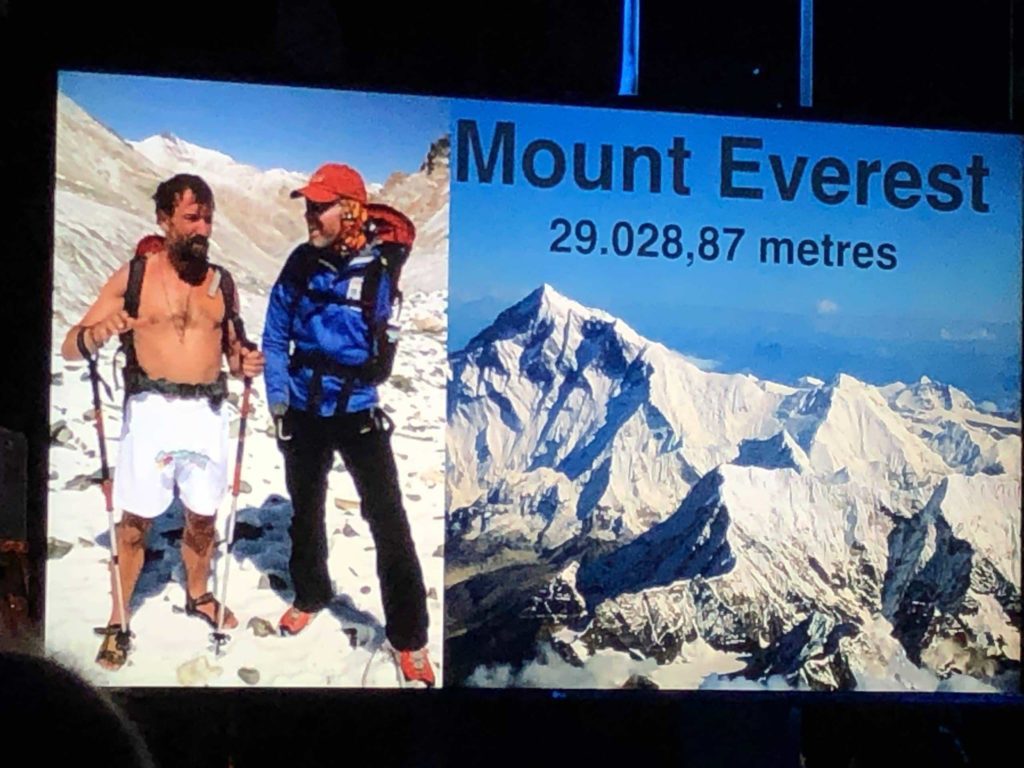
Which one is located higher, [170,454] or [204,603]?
[170,454]

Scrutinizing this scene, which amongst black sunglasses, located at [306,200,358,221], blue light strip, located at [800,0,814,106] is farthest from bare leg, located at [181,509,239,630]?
blue light strip, located at [800,0,814,106]

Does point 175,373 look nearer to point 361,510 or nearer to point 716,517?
point 361,510

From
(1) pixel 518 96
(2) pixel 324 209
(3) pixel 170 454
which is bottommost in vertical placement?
(3) pixel 170 454

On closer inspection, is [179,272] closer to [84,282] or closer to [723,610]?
[84,282]

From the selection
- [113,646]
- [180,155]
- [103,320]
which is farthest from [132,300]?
[113,646]

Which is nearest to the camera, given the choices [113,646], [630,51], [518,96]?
[113,646]

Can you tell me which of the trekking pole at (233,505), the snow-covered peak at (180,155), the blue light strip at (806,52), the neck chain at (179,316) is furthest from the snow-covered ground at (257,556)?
the blue light strip at (806,52)

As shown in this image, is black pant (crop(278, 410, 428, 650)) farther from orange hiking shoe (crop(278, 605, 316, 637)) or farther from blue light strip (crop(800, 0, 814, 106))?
blue light strip (crop(800, 0, 814, 106))
